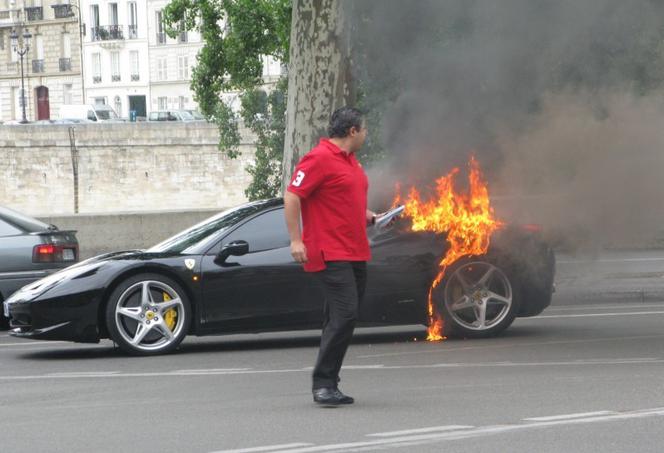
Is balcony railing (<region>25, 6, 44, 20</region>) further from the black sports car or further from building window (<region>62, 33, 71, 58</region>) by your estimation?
the black sports car

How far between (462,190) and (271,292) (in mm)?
1969

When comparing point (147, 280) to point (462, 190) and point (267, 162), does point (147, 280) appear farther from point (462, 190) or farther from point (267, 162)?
point (267, 162)

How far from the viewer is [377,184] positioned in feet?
45.1

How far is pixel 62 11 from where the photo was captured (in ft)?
319

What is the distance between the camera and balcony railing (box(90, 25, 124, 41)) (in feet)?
312

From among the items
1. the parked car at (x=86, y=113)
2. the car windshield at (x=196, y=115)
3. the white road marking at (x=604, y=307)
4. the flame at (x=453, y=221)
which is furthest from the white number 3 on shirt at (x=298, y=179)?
the parked car at (x=86, y=113)

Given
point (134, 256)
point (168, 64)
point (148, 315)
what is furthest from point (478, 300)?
point (168, 64)

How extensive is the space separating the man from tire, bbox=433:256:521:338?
12.7 feet

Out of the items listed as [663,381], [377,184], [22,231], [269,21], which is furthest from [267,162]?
[663,381]

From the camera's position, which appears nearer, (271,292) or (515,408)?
(515,408)

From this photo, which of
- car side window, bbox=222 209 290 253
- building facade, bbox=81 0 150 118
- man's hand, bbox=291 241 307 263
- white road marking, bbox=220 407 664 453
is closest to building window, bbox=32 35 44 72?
building facade, bbox=81 0 150 118

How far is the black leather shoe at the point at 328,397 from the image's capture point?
9.03 meters

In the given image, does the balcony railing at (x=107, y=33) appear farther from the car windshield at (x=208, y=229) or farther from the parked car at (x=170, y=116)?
the car windshield at (x=208, y=229)

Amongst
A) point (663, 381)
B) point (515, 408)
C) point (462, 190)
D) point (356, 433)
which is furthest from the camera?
point (462, 190)
